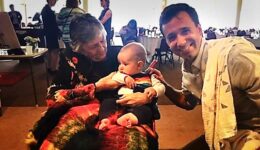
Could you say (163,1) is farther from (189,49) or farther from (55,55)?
(189,49)

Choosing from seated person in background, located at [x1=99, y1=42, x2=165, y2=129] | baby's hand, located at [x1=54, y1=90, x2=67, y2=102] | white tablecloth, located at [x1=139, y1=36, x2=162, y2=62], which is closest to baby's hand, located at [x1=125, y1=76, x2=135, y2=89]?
seated person in background, located at [x1=99, y1=42, x2=165, y2=129]

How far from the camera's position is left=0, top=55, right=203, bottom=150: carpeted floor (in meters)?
2.50

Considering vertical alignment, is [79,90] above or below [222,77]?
below

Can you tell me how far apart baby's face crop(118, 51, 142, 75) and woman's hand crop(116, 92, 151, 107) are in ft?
0.50

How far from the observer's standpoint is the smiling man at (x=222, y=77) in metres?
1.18

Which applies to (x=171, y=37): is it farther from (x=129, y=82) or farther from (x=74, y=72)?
(x=74, y=72)

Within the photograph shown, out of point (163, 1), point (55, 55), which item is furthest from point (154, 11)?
point (55, 55)

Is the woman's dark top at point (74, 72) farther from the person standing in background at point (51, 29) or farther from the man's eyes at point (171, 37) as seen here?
the person standing in background at point (51, 29)

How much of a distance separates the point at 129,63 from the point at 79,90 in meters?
0.29

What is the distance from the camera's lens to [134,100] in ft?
4.37

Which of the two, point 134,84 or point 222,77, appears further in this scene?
point 134,84

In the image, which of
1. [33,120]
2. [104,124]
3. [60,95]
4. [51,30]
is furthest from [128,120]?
[51,30]

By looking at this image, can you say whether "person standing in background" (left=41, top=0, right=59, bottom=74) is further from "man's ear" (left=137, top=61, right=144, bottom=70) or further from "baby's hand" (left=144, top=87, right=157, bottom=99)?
"baby's hand" (left=144, top=87, right=157, bottom=99)

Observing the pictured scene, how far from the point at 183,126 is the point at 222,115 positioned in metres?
1.65
